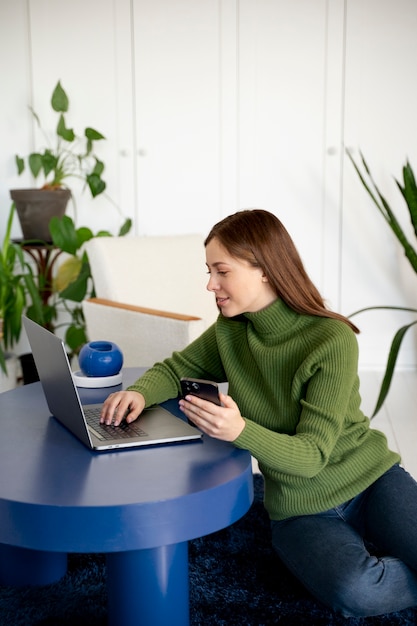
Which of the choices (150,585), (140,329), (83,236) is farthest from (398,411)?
(150,585)

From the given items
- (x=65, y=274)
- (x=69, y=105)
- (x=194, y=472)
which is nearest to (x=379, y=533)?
(x=194, y=472)

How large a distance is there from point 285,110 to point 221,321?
2604 millimetres

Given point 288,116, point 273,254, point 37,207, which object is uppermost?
point 288,116

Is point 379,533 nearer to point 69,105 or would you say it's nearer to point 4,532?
point 4,532

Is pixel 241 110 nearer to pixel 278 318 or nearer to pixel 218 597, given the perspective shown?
pixel 278 318

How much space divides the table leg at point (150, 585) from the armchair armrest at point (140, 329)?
1.16m

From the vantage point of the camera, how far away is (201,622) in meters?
1.85

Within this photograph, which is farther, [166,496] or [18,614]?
[18,614]

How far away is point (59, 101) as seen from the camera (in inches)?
165

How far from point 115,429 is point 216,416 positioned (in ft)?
0.93

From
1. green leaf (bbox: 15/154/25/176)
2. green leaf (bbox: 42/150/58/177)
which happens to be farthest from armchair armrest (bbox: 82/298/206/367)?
green leaf (bbox: 15/154/25/176)

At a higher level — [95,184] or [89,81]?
[89,81]

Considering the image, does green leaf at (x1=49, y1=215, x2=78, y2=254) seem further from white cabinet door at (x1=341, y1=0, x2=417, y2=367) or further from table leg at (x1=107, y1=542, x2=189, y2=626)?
table leg at (x1=107, y1=542, x2=189, y2=626)

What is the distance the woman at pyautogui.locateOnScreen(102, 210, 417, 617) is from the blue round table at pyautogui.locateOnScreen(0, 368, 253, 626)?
0.17 meters
